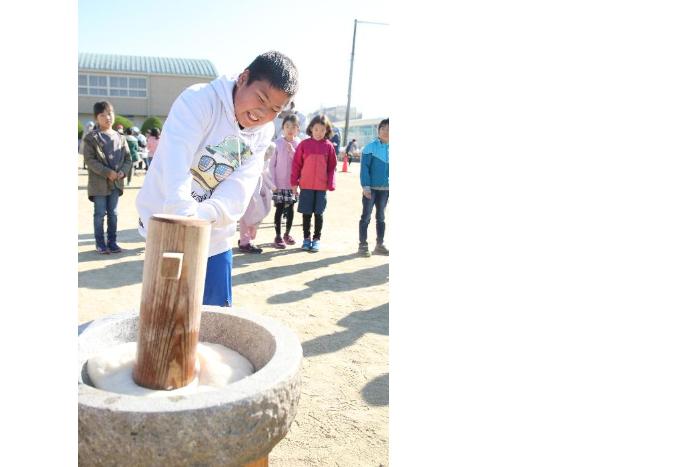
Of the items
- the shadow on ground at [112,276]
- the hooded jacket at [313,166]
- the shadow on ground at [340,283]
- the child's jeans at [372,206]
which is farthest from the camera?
the child's jeans at [372,206]

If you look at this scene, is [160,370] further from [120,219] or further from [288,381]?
[120,219]

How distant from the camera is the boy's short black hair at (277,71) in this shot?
204 centimetres

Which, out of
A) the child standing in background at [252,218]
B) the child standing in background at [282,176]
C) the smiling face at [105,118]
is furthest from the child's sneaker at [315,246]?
the smiling face at [105,118]

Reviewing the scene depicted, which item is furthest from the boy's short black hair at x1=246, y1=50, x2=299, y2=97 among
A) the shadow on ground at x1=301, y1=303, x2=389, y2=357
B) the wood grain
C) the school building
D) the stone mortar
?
the school building

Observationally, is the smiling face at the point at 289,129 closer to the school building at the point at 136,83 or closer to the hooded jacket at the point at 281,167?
the hooded jacket at the point at 281,167

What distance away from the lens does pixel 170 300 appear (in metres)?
1.39

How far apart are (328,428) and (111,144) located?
4.32m

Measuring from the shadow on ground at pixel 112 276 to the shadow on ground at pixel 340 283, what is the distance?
1329 mm

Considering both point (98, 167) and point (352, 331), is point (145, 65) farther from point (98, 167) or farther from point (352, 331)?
point (352, 331)

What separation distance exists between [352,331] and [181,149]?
6.34 ft

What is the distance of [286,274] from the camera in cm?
511

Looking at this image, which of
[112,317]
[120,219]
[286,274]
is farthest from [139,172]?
[112,317]

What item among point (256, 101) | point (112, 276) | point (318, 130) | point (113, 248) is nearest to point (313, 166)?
point (318, 130)

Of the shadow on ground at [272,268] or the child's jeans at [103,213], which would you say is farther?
the child's jeans at [103,213]
